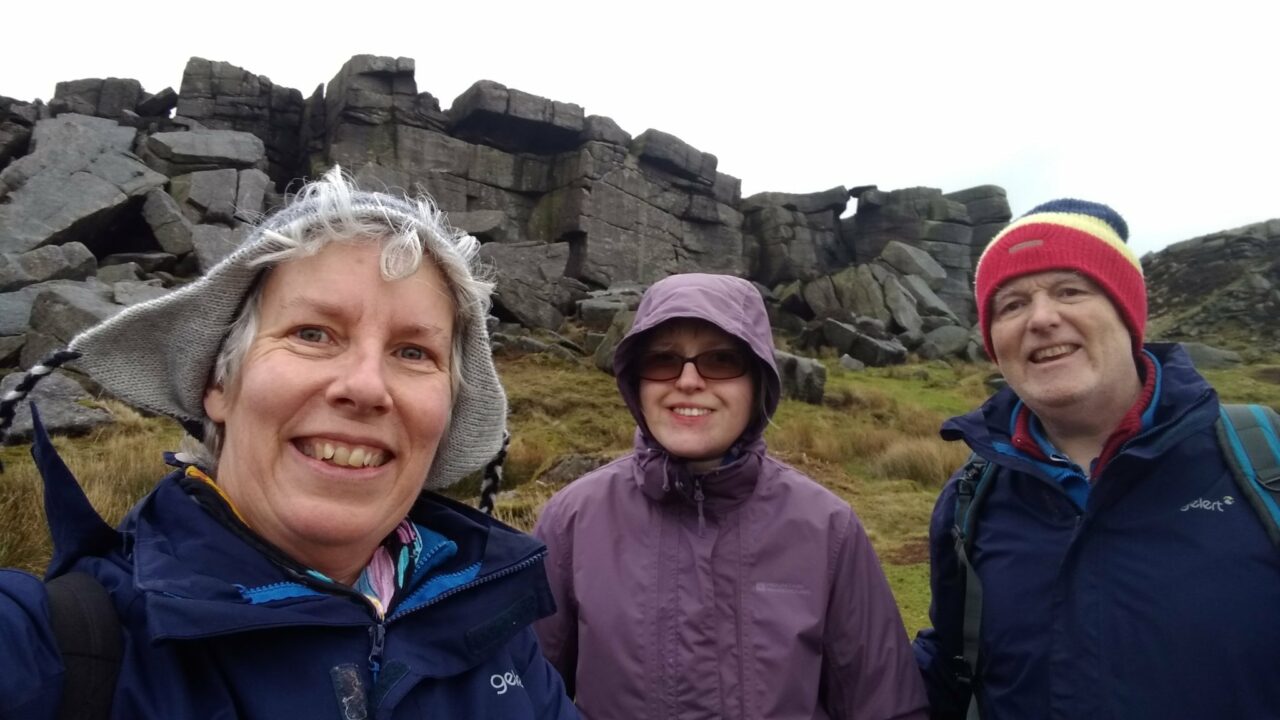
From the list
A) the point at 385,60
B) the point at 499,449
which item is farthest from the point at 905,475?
the point at 385,60

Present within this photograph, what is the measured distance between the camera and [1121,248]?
2432mm

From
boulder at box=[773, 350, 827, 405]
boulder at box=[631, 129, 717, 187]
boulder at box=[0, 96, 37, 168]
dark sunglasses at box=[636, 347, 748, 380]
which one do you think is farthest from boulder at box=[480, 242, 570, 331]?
dark sunglasses at box=[636, 347, 748, 380]

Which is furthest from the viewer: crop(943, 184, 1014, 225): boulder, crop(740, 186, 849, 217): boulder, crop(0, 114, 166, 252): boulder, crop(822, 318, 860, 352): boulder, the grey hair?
crop(943, 184, 1014, 225): boulder

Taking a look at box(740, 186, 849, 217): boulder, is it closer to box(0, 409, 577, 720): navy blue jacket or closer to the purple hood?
the purple hood

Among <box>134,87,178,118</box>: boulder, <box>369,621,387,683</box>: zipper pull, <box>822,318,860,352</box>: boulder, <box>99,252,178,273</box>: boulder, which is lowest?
<box>369,621,387,683</box>: zipper pull

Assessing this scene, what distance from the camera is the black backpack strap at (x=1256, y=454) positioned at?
1945 millimetres

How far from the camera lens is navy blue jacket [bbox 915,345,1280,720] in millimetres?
1926

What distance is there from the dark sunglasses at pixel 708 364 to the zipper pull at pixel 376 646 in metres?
1.37

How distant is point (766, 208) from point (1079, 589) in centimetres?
3063

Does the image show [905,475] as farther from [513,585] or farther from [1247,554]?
[513,585]

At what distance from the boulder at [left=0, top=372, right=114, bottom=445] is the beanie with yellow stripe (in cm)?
922

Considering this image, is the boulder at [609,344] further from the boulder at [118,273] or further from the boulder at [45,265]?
the boulder at [45,265]

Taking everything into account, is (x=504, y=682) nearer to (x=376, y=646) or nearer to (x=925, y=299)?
(x=376, y=646)

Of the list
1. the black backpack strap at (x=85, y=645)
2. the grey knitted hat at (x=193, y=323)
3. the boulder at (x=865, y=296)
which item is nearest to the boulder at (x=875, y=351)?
the boulder at (x=865, y=296)
